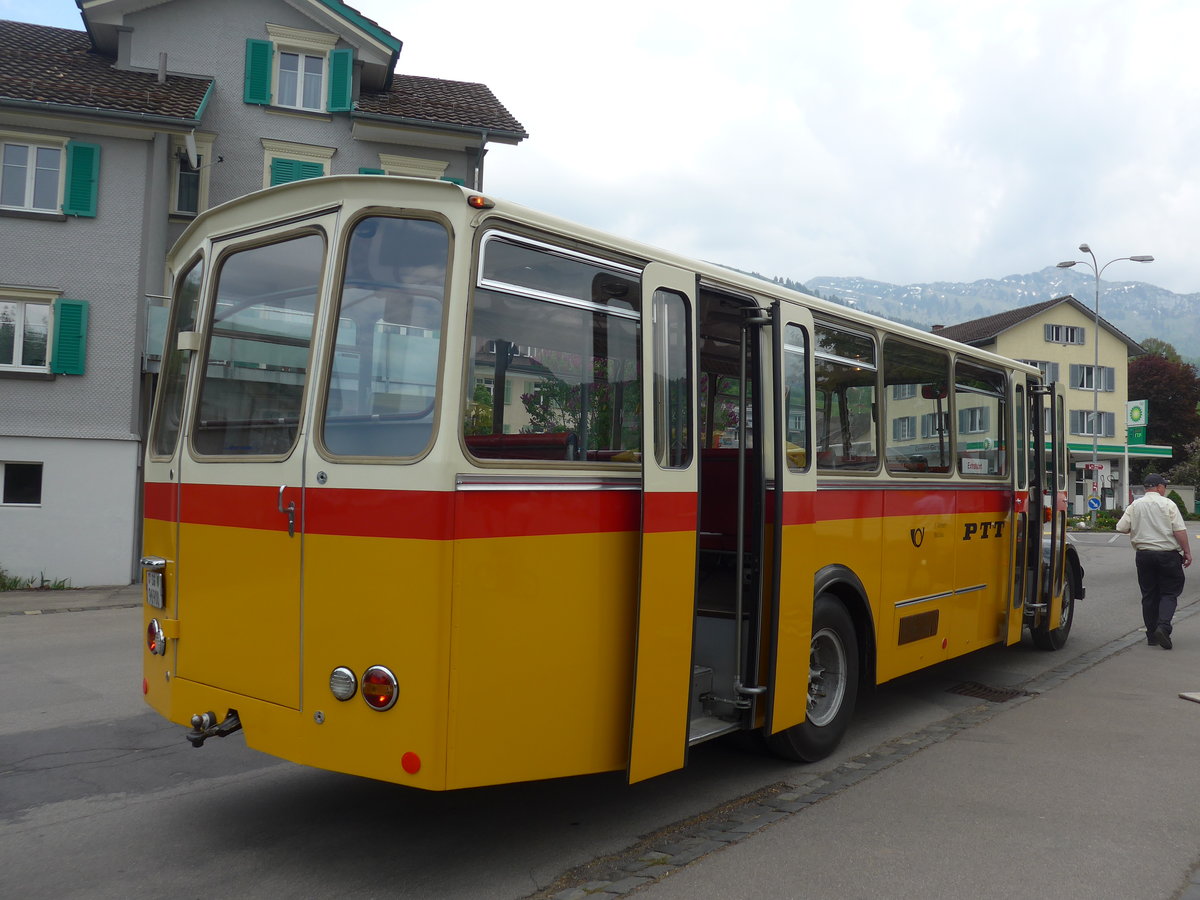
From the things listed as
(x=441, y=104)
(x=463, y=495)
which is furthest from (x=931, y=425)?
(x=441, y=104)

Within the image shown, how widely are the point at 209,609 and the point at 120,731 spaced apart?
307 centimetres

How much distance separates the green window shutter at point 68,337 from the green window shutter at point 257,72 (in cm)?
575

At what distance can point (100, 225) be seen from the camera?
733 inches

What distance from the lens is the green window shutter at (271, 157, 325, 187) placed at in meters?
21.1

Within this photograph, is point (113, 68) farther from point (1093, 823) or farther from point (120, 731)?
point (1093, 823)

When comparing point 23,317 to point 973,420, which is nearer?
point 973,420

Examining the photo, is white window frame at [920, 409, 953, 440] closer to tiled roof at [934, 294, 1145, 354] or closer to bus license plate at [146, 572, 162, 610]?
bus license plate at [146, 572, 162, 610]

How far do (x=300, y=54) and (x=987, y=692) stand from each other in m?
19.2

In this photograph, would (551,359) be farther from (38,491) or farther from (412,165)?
(412,165)

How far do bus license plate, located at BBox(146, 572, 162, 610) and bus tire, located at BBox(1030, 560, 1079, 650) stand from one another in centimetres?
824

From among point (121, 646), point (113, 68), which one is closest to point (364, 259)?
point (121, 646)

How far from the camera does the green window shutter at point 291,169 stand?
69.2 feet

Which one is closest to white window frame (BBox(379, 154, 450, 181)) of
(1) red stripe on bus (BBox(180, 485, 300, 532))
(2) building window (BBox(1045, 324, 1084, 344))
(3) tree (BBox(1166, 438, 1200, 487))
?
(1) red stripe on bus (BBox(180, 485, 300, 532))

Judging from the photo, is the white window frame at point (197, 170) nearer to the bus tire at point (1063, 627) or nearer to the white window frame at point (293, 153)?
the white window frame at point (293, 153)
